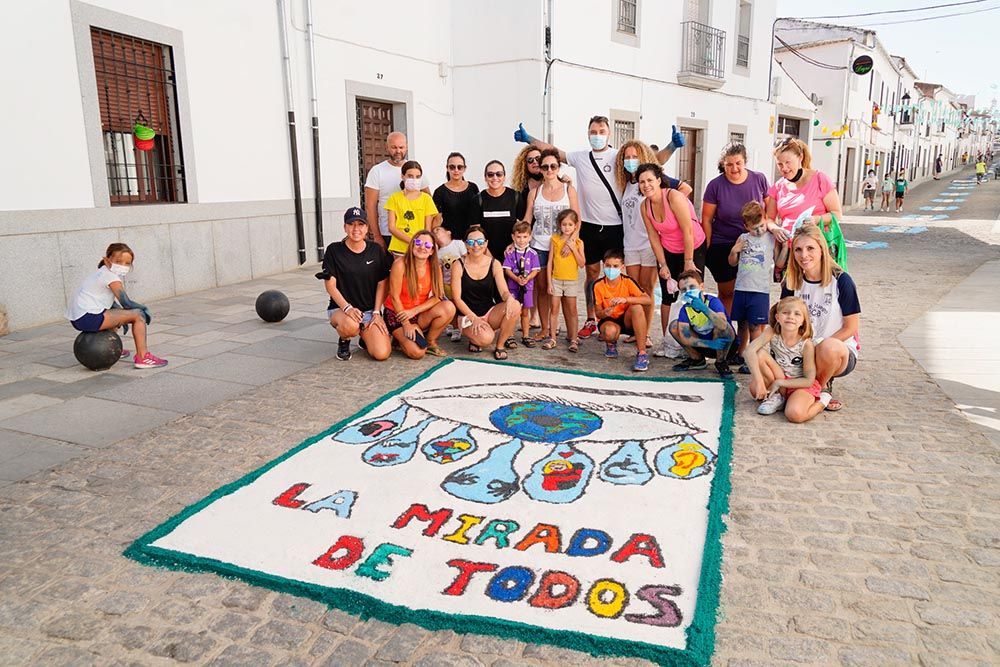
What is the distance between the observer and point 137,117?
8531 mm

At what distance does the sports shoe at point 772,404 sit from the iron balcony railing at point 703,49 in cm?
1385

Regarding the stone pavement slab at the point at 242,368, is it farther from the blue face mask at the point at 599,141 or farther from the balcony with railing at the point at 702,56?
the balcony with railing at the point at 702,56

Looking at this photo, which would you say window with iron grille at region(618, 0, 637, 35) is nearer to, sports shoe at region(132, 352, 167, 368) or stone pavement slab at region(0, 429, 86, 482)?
sports shoe at region(132, 352, 167, 368)

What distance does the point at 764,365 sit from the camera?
4.75 meters

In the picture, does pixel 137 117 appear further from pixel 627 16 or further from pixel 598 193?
pixel 627 16

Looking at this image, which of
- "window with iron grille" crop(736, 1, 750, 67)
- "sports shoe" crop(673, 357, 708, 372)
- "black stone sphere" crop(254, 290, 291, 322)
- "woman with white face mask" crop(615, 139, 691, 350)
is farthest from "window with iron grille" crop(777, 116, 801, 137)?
"black stone sphere" crop(254, 290, 291, 322)

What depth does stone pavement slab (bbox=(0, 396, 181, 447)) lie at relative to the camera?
437cm

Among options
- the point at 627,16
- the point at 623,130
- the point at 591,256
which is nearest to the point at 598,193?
the point at 591,256

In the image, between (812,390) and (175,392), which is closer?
(812,390)

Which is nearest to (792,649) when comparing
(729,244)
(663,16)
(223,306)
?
(729,244)

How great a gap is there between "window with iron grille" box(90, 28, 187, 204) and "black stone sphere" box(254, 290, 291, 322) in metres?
2.49

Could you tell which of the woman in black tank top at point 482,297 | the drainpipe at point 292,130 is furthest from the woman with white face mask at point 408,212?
the drainpipe at point 292,130

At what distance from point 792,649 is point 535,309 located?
15.6 ft

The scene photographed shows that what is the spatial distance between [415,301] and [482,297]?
0.59 m
